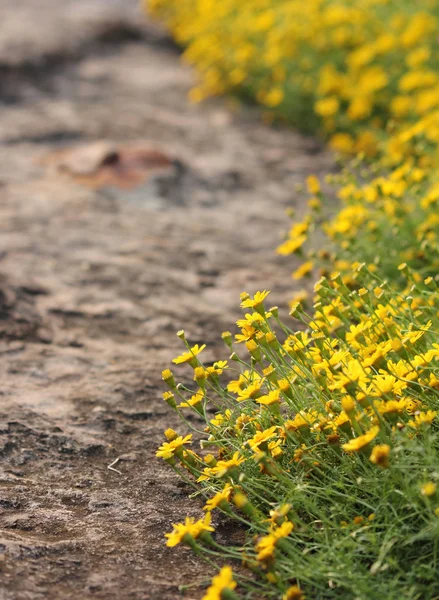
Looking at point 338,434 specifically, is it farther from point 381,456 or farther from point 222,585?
point 222,585

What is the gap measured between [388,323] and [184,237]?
2.18m

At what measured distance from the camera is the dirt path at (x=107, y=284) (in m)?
2.03

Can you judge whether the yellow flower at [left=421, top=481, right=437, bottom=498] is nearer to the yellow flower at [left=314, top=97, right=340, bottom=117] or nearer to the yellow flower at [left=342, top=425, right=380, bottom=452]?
the yellow flower at [left=342, top=425, right=380, bottom=452]

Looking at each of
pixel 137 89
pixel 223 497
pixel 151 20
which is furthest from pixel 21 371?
pixel 151 20

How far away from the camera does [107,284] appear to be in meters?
3.59

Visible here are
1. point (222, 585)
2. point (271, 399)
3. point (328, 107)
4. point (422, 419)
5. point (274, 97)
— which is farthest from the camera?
point (274, 97)

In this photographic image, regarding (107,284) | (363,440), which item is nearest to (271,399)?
(363,440)

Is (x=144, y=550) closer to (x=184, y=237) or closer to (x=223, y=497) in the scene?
(x=223, y=497)

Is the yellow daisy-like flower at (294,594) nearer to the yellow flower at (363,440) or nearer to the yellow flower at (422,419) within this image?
the yellow flower at (363,440)

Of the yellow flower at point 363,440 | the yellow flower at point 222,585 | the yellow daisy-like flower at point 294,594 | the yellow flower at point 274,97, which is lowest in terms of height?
the yellow daisy-like flower at point 294,594

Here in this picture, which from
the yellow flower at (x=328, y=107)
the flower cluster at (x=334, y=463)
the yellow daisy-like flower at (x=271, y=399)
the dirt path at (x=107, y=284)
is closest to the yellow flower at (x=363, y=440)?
the flower cluster at (x=334, y=463)

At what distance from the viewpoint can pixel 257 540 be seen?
182 cm

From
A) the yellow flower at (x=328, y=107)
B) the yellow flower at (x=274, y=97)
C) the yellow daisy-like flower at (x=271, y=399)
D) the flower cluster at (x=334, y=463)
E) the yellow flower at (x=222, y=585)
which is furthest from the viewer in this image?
the yellow flower at (x=274, y=97)

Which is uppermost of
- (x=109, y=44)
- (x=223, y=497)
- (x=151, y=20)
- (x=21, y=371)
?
(x=151, y=20)
